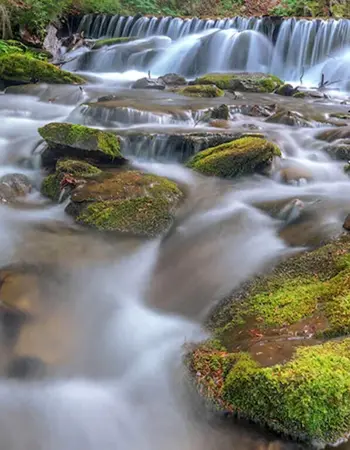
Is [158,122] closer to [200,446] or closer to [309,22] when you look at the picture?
[200,446]

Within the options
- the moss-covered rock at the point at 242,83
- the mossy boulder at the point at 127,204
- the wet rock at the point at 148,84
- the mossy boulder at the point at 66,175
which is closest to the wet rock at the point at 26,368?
the mossy boulder at the point at 127,204

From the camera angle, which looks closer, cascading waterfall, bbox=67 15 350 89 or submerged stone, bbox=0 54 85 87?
submerged stone, bbox=0 54 85 87

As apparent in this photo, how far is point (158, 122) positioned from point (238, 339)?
6.26m

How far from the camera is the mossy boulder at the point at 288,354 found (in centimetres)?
220

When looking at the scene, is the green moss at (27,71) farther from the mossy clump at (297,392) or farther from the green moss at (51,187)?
the mossy clump at (297,392)

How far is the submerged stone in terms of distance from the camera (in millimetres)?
11281

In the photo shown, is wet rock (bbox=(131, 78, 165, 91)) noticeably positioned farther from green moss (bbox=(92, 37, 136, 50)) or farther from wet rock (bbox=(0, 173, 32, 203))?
wet rock (bbox=(0, 173, 32, 203))

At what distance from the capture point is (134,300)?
12.6 ft

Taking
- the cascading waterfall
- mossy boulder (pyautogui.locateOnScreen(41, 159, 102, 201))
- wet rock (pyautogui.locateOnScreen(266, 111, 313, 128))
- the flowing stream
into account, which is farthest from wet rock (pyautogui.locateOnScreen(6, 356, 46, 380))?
the cascading waterfall

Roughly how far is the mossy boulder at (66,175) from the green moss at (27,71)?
663cm

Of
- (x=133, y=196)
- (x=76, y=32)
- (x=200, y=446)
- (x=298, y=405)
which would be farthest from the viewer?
(x=76, y=32)

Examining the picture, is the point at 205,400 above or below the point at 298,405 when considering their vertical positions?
below

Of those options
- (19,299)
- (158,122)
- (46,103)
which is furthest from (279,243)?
(46,103)

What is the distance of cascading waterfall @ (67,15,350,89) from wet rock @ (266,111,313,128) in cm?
709
